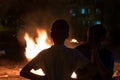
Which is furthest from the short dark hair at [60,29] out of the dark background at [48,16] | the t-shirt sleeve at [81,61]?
the dark background at [48,16]

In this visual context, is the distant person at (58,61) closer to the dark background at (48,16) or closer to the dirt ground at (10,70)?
the dirt ground at (10,70)

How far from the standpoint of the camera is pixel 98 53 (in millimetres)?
3348

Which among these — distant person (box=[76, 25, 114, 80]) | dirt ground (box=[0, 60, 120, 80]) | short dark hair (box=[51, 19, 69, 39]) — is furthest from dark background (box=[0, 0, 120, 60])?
short dark hair (box=[51, 19, 69, 39])

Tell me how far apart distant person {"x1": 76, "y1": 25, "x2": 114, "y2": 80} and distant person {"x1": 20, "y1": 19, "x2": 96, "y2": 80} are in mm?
119

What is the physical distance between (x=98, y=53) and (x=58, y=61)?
1.36 feet

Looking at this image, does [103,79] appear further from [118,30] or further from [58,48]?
[118,30]

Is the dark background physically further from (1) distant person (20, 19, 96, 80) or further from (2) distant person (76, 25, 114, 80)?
(1) distant person (20, 19, 96, 80)

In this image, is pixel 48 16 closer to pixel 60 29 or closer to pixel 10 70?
pixel 10 70

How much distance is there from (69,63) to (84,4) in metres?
39.7

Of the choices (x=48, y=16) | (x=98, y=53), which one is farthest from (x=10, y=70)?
(x=48, y=16)

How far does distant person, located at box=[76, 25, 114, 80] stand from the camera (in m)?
3.28

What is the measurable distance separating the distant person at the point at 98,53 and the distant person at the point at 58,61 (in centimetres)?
12

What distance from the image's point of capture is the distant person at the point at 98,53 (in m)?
3.28

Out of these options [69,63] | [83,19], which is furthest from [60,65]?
[83,19]
